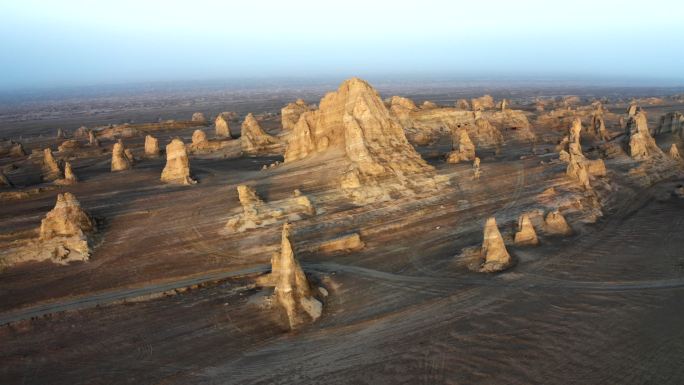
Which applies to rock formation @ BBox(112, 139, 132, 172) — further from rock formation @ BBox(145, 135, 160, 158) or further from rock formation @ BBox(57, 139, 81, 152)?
rock formation @ BBox(57, 139, 81, 152)

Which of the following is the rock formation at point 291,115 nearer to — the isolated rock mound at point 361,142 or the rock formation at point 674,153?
the isolated rock mound at point 361,142

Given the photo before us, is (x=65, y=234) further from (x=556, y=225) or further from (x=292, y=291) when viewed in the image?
(x=556, y=225)

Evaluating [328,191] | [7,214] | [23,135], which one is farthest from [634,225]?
[23,135]

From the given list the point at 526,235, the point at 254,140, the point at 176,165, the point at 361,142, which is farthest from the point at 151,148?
the point at 526,235

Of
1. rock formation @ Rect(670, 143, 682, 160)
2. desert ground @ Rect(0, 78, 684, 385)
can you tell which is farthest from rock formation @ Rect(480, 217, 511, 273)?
rock formation @ Rect(670, 143, 682, 160)

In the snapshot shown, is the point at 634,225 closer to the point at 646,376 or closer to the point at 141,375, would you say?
the point at 646,376

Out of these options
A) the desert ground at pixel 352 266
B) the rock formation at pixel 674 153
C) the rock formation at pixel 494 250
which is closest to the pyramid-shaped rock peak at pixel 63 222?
the desert ground at pixel 352 266
